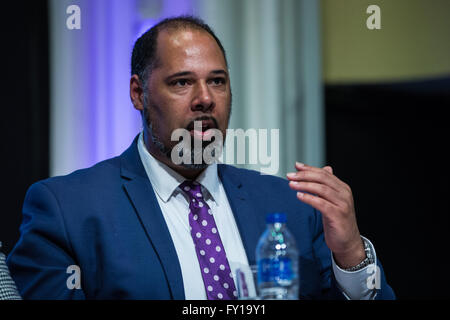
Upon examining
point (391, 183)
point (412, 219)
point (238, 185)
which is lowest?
point (412, 219)

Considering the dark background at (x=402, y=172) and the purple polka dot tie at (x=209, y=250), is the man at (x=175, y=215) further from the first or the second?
the dark background at (x=402, y=172)

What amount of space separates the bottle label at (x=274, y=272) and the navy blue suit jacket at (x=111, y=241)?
1.03ft

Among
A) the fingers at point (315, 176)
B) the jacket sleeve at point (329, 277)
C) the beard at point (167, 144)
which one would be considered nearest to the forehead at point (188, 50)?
the beard at point (167, 144)

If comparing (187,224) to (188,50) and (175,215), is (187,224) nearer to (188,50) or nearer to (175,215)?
(175,215)

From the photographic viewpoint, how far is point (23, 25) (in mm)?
2732

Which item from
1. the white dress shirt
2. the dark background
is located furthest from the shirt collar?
the dark background

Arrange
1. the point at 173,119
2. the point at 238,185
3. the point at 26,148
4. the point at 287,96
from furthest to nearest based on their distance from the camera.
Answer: the point at 287,96
the point at 26,148
the point at 238,185
the point at 173,119

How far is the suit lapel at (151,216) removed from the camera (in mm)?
1692

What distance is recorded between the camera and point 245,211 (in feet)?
6.46

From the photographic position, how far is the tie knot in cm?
196

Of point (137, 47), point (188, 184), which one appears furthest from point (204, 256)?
point (137, 47)

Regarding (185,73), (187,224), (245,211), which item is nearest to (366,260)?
(245,211)

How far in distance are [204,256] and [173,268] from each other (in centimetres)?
13

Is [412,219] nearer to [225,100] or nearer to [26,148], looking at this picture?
[225,100]
